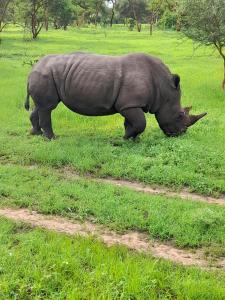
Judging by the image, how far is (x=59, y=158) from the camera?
9.84m

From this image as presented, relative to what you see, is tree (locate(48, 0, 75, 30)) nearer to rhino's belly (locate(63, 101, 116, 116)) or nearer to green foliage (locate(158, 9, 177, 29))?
green foliage (locate(158, 9, 177, 29))

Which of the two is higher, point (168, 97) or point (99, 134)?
point (168, 97)

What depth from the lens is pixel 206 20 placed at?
647 inches

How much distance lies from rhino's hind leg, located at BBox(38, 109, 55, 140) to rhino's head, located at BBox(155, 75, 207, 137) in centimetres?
259

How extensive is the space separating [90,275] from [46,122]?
6393 millimetres

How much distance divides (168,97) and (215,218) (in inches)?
183

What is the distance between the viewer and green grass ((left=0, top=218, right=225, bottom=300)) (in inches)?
203

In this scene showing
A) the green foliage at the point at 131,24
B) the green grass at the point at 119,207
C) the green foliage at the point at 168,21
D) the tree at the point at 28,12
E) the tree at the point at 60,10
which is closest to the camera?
the green grass at the point at 119,207

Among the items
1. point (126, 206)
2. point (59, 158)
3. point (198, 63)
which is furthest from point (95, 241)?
point (198, 63)

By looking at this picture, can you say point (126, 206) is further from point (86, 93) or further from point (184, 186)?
point (86, 93)

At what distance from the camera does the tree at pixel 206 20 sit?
1593 cm

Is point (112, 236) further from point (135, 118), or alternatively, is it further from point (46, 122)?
point (46, 122)

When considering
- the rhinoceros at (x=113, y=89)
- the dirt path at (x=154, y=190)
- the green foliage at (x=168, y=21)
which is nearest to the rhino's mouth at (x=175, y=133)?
the rhinoceros at (x=113, y=89)

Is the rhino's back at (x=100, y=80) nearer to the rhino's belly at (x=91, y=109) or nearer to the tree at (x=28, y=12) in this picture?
the rhino's belly at (x=91, y=109)
